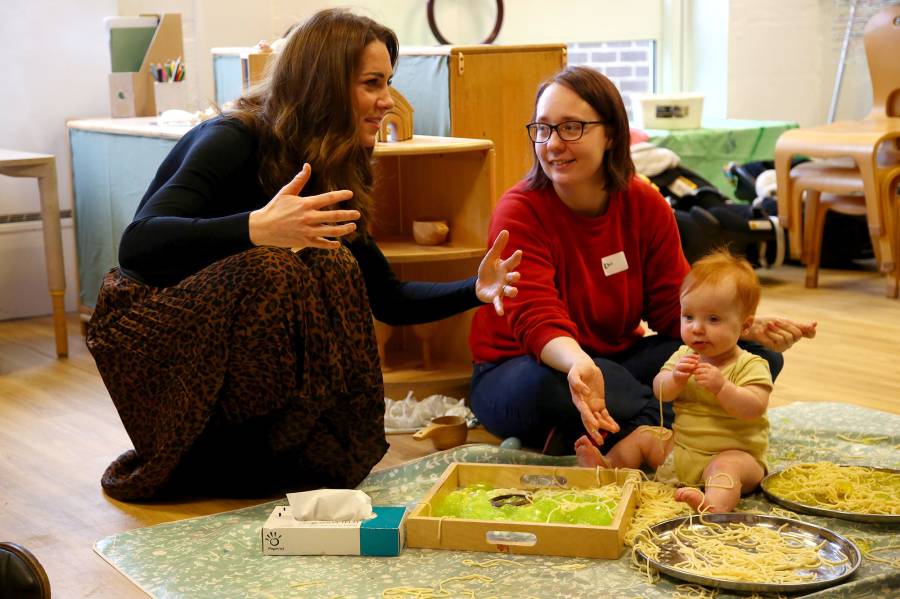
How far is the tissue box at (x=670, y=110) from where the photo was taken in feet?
18.1

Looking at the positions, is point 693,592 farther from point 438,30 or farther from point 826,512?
point 438,30

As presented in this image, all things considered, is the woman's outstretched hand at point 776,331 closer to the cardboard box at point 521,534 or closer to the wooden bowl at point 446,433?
the cardboard box at point 521,534

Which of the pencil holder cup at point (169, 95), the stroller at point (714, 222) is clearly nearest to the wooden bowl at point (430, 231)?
the pencil holder cup at point (169, 95)

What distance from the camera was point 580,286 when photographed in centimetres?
271

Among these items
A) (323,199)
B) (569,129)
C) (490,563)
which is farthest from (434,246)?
(490,563)

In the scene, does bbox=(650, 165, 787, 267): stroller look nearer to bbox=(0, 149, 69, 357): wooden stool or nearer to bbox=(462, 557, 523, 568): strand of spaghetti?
bbox=(0, 149, 69, 357): wooden stool

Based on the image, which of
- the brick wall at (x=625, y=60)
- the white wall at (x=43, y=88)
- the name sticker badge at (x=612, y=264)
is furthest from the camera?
the brick wall at (x=625, y=60)

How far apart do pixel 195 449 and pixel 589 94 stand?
1178 mm

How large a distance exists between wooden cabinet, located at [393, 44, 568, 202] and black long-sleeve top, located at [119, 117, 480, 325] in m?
1.07

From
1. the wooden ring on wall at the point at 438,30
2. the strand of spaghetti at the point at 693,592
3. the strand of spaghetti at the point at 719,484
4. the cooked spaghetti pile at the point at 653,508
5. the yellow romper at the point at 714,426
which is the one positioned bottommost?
the strand of spaghetti at the point at 693,592

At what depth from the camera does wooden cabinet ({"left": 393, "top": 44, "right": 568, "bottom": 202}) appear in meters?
3.54

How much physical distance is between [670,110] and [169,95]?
2.46 meters

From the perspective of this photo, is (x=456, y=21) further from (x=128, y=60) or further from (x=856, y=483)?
(x=856, y=483)

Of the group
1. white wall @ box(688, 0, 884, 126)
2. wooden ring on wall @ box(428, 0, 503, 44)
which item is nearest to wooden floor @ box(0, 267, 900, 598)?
white wall @ box(688, 0, 884, 126)
